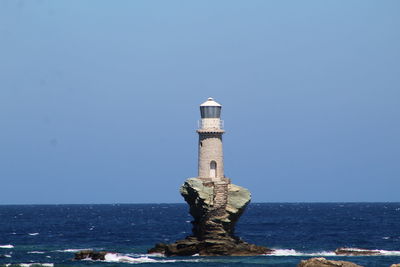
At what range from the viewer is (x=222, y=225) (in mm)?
66062

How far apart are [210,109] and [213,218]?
8.53m

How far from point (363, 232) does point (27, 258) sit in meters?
47.0

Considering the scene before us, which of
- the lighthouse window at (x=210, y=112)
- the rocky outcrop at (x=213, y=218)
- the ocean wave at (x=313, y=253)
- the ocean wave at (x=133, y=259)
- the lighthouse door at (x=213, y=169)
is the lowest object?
the ocean wave at (x=133, y=259)

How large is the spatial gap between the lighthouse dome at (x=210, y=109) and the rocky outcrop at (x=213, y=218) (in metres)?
5.06

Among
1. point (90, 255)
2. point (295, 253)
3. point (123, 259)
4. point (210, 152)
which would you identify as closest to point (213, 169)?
point (210, 152)

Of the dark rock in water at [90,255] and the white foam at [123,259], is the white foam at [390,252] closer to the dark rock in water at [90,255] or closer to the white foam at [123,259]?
the white foam at [123,259]

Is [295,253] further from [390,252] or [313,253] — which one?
[390,252]

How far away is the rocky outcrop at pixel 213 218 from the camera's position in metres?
65.7

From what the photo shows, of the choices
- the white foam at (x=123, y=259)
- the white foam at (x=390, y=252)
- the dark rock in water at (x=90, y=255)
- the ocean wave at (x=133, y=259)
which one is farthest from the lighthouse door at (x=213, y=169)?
the white foam at (x=390, y=252)

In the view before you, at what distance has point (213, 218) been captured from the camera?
6581 cm

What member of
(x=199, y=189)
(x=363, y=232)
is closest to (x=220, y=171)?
(x=199, y=189)

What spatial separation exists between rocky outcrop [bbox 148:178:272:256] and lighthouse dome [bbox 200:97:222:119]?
16.6 ft

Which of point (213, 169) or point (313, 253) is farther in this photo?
point (313, 253)

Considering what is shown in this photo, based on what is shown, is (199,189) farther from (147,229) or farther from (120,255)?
(147,229)
